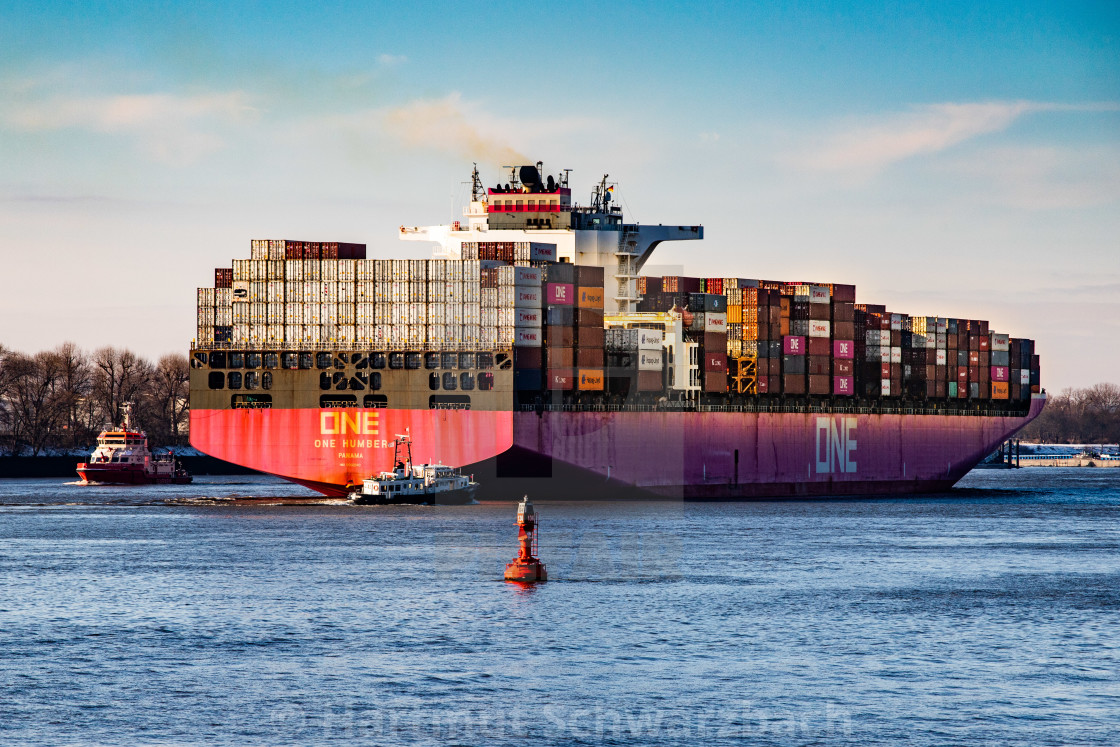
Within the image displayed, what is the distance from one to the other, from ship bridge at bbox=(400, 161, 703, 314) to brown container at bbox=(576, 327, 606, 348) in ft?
25.6

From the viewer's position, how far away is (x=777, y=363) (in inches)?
3260

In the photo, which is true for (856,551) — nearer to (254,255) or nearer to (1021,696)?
(1021,696)

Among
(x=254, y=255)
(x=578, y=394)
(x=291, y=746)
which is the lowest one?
(x=291, y=746)

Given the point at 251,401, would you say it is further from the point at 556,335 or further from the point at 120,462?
the point at 120,462

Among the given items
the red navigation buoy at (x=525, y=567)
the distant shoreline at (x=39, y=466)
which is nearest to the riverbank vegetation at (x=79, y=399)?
the distant shoreline at (x=39, y=466)

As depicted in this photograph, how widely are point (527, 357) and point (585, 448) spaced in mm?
5425

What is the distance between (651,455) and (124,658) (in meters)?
47.1

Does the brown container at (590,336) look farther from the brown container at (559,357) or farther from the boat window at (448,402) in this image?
the boat window at (448,402)

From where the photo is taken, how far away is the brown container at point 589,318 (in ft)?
229

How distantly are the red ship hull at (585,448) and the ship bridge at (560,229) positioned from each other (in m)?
8.64

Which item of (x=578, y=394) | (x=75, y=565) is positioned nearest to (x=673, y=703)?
(x=75, y=565)

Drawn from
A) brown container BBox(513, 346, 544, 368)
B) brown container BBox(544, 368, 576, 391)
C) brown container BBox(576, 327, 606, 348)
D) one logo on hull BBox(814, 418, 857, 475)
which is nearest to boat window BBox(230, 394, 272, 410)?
brown container BBox(513, 346, 544, 368)

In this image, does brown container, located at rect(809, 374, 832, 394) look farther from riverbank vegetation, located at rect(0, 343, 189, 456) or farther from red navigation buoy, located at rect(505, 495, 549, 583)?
riverbank vegetation, located at rect(0, 343, 189, 456)

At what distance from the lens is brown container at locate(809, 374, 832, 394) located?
84.2 m
